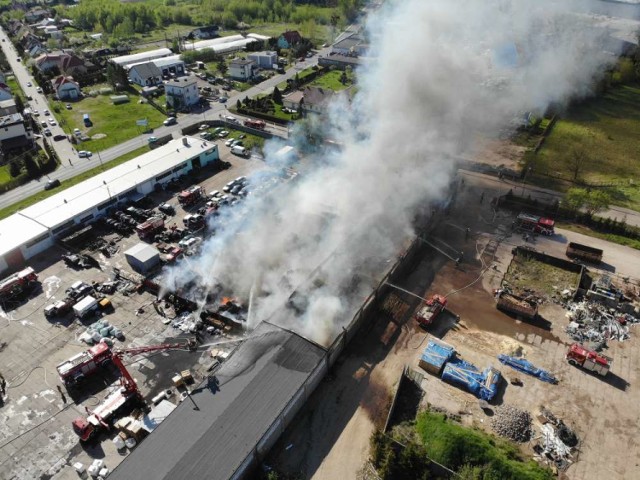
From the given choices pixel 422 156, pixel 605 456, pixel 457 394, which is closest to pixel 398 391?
pixel 457 394

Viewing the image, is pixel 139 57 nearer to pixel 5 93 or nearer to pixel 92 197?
pixel 5 93

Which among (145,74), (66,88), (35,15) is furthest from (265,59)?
(35,15)

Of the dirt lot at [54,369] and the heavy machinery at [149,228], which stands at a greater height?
the heavy machinery at [149,228]

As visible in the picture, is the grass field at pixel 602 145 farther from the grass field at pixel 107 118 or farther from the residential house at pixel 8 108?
the residential house at pixel 8 108

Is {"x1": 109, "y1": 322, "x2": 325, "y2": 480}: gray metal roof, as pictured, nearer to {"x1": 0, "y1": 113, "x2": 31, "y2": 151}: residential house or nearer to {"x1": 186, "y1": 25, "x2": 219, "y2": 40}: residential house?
{"x1": 0, "y1": 113, "x2": 31, "y2": 151}: residential house

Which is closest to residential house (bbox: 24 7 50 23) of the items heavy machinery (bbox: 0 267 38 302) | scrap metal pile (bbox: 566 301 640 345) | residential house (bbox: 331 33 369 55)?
residential house (bbox: 331 33 369 55)

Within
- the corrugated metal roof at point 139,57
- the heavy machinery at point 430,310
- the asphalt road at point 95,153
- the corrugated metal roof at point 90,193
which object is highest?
the corrugated metal roof at point 90,193

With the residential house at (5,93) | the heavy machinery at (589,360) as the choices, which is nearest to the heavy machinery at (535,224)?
the heavy machinery at (589,360)
